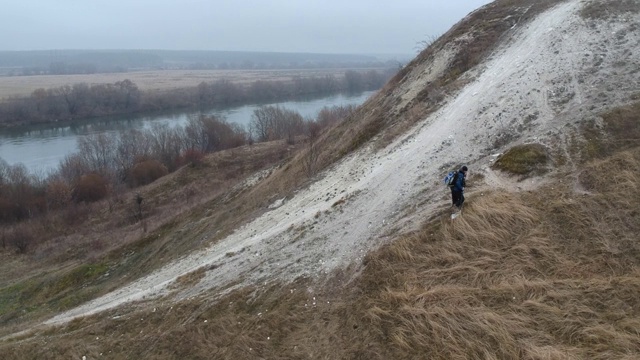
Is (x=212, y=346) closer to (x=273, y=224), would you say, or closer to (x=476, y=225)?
(x=273, y=224)

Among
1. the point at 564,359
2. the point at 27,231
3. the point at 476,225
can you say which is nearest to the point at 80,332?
the point at 476,225

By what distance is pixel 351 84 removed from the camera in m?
115

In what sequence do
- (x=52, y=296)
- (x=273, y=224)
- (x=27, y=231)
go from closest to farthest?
(x=273, y=224) < (x=52, y=296) < (x=27, y=231)

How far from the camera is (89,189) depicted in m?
40.9

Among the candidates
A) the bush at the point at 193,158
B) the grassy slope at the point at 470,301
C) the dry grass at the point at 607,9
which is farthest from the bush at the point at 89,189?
the dry grass at the point at 607,9

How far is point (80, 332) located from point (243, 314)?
5341 mm

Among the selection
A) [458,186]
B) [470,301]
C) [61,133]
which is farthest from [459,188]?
[61,133]

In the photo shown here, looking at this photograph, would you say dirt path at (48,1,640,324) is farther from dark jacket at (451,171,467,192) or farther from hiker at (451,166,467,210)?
dark jacket at (451,171,467,192)

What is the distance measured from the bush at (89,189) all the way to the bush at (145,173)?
3.15 metres

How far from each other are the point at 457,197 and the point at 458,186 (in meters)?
0.39

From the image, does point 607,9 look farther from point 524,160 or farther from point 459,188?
point 459,188

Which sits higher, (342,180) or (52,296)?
(342,180)

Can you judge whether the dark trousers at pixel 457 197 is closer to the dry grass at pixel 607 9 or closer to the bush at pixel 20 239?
the dry grass at pixel 607 9

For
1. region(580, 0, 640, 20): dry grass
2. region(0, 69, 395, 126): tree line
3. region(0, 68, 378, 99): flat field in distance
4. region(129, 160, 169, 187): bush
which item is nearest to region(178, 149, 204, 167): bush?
region(129, 160, 169, 187): bush
